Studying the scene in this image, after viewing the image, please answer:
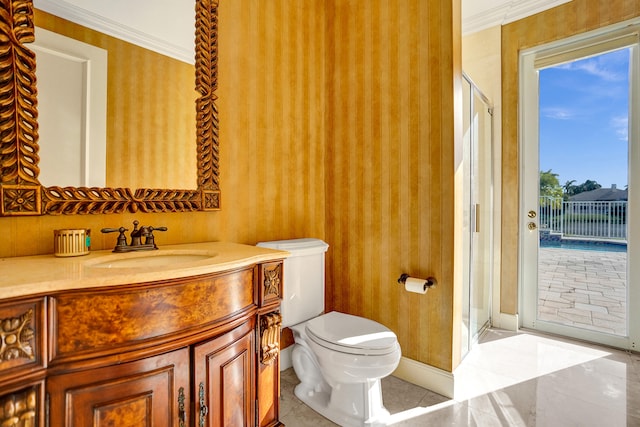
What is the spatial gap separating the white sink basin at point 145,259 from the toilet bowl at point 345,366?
29.0 inches

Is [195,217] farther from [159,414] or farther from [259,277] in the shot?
[159,414]

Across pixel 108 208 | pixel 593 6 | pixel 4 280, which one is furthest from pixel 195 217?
pixel 593 6

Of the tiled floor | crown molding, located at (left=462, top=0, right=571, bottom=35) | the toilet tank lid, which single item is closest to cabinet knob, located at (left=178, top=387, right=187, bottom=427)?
the tiled floor

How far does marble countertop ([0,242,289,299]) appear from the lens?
2.63ft

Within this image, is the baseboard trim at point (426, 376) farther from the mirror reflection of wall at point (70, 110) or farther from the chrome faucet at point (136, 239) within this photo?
the mirror reflection of wall at point (70, 110)

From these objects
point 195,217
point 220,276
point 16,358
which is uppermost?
point 195,217

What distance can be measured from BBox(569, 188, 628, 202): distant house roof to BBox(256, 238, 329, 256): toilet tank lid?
7.29 ft

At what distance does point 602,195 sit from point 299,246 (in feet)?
8.03

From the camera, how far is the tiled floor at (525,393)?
5.26ft

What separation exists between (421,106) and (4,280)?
199cm

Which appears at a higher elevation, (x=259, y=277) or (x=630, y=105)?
(x=630, y=105)

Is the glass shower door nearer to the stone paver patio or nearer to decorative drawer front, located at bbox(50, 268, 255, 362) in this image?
the stone paver patio

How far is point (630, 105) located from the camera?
2.32m

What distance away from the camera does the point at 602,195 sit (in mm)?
2469
